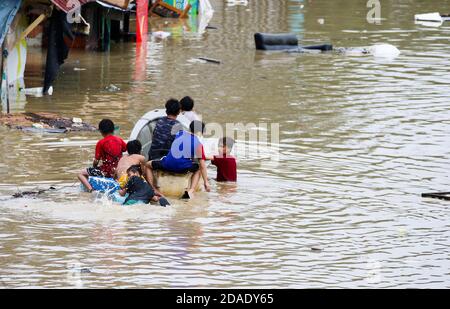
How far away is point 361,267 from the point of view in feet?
34.8

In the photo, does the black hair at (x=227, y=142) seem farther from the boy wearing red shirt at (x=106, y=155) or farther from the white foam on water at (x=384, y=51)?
the white foam on water at (x=384, y=51)

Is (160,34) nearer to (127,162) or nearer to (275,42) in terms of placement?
(275,42)

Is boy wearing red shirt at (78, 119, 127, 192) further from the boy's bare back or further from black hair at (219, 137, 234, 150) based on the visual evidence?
black hair at (219, 137, 234, 150)

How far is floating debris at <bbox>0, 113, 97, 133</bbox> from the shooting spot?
1673cm

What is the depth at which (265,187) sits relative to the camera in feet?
44.8

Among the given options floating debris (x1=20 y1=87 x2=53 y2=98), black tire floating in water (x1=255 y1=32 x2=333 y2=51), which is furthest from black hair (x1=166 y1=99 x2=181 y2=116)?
black tire floating in water (x1=255 y1=32 x2=333 y2=51)

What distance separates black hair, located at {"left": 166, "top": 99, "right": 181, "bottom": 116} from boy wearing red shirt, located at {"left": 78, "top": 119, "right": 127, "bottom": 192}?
2.14ft

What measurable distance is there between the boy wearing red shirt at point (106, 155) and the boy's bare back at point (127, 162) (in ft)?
0.74

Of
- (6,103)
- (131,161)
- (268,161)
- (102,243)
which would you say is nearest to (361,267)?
(102,243)

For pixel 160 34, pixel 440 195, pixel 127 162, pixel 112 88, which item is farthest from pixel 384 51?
pixel 127 162

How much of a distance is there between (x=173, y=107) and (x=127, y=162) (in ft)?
2.78

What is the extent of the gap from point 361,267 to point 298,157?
4793mm

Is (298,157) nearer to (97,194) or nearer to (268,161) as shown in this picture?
(268,161)

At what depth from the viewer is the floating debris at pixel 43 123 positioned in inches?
659
